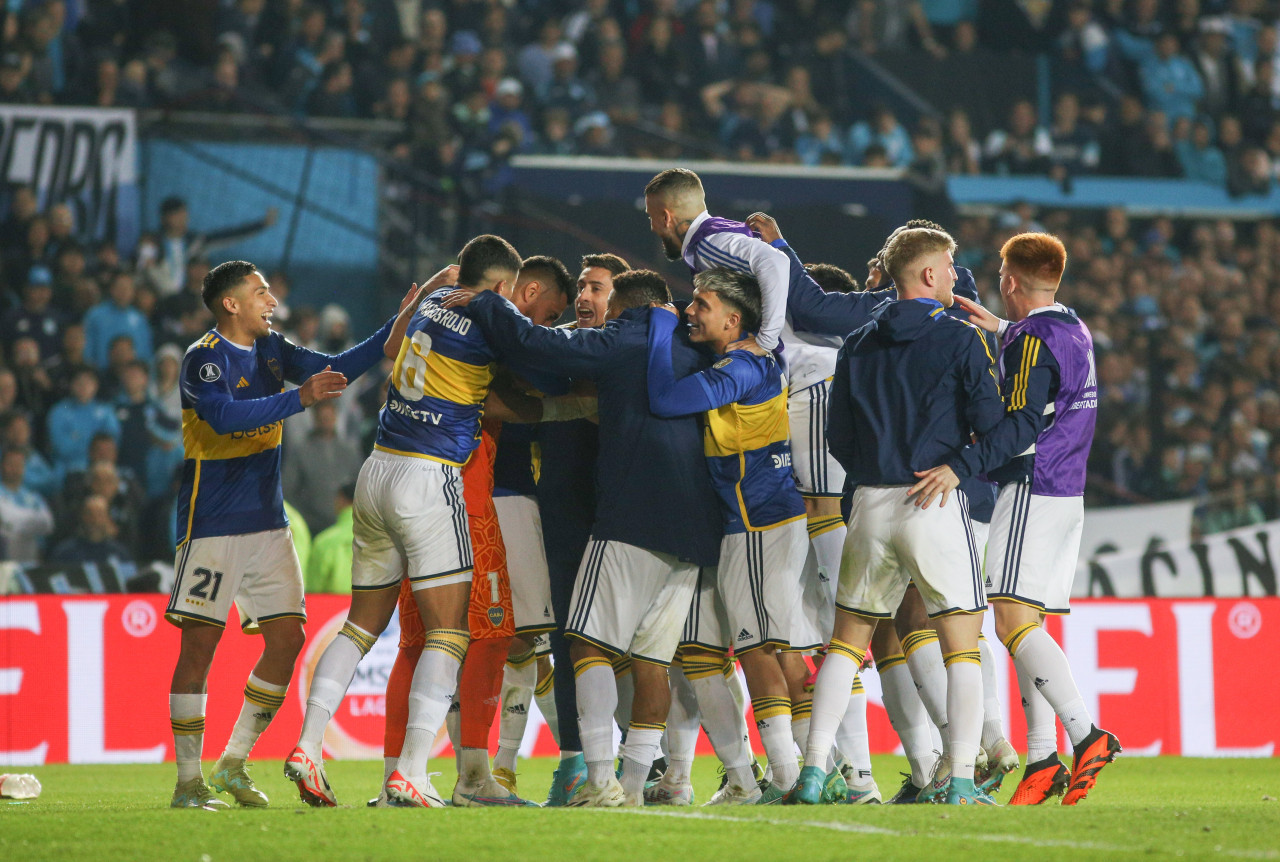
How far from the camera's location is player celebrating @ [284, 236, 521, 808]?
18.4 ft

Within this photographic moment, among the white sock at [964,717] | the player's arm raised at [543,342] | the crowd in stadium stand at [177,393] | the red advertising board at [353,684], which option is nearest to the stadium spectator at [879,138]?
the crowd in stadium stand at [177,393]

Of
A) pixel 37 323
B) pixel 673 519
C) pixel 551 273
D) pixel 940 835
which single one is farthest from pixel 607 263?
pixel 37 323

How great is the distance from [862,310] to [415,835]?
3077 mm

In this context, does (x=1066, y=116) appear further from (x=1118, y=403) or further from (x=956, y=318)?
(x=956, y=318)

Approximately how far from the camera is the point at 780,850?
425cm

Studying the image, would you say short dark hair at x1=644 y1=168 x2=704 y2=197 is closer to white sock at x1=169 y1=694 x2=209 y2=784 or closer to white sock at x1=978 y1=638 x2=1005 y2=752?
white sock at x1=978 y1=638 x2=1005 y2=752

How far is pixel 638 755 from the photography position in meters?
5.73

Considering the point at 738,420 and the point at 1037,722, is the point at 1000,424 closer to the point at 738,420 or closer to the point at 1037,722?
the point at 738,420

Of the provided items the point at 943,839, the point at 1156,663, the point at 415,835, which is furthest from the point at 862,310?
the point at 1156,663

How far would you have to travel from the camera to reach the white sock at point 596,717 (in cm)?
559

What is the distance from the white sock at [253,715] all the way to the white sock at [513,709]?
3.28ft

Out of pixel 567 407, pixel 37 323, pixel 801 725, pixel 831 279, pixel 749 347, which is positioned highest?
pixel 37 323

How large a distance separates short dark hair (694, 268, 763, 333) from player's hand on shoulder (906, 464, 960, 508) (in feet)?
3.22

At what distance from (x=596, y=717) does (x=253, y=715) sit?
1.59 m
